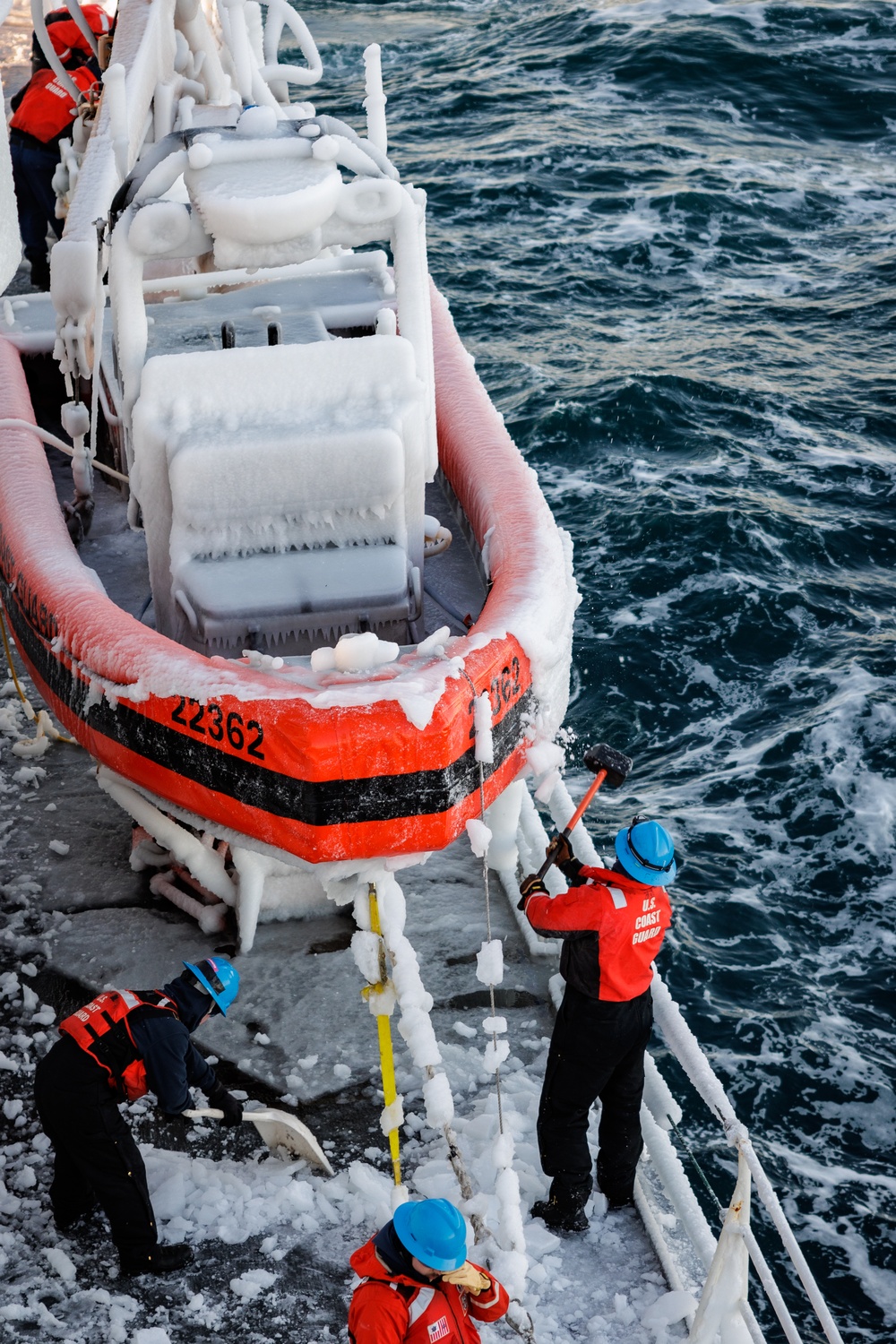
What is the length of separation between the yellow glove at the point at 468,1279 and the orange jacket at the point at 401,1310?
0.08 ft

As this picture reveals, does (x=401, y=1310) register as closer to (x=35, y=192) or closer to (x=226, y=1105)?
(x=226, y=1105)

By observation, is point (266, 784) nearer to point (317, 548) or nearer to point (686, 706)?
point (317, 548)

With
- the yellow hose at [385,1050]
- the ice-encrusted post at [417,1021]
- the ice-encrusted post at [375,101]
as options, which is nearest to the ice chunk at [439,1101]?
the ice-encrusted post at [417,1021]

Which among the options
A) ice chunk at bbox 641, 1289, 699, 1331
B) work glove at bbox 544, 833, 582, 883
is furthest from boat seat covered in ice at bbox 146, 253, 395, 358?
ice chunk at bbox 641, 1289, 699, 1331

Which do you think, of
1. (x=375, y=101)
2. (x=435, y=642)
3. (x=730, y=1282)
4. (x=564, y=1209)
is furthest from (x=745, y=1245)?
(x=375, y=101)

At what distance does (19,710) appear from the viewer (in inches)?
240

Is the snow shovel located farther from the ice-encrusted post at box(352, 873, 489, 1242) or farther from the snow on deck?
the ice-encrusted post at box(352, 873, 489, 1242)

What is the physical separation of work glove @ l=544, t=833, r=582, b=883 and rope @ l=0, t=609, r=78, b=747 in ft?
8.32

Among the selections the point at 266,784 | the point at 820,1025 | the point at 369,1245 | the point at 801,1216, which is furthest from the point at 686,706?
the point at 369,1245

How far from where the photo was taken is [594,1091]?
12.6 ft

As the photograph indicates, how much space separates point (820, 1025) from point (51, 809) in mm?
3213

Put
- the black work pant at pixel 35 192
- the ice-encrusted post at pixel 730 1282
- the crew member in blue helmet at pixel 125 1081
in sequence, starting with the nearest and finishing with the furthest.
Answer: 1. the ice-encrusted post at pixel 730 1282
2. the crew member in blue helmet at pixel 125 1081
3. the black work pant at pixel 35 192

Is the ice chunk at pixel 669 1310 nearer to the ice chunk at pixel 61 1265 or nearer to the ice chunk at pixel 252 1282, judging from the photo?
the ice chunk at pixel 252 1282

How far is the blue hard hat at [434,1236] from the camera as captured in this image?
116 inches
